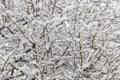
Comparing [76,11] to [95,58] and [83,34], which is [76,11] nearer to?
[83,34]

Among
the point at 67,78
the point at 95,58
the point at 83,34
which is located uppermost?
the point at 83,34

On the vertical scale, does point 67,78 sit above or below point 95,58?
below

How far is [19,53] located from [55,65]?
1.46 ft

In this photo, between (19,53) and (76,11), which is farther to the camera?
(76,11)

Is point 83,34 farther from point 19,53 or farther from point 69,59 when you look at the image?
point 19,53

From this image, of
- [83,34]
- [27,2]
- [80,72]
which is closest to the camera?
[80,72]

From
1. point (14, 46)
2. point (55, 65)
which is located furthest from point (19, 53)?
point (55, 65)

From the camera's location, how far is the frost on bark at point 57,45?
3391mm

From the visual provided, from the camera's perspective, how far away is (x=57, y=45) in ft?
12.1

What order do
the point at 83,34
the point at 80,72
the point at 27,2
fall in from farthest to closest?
the point at 27,2
the point at 83,34
the point at 80,72

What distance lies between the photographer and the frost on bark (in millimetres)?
3391

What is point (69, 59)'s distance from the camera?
378cm

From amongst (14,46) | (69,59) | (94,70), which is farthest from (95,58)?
(14,46)

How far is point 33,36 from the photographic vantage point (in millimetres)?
3514
